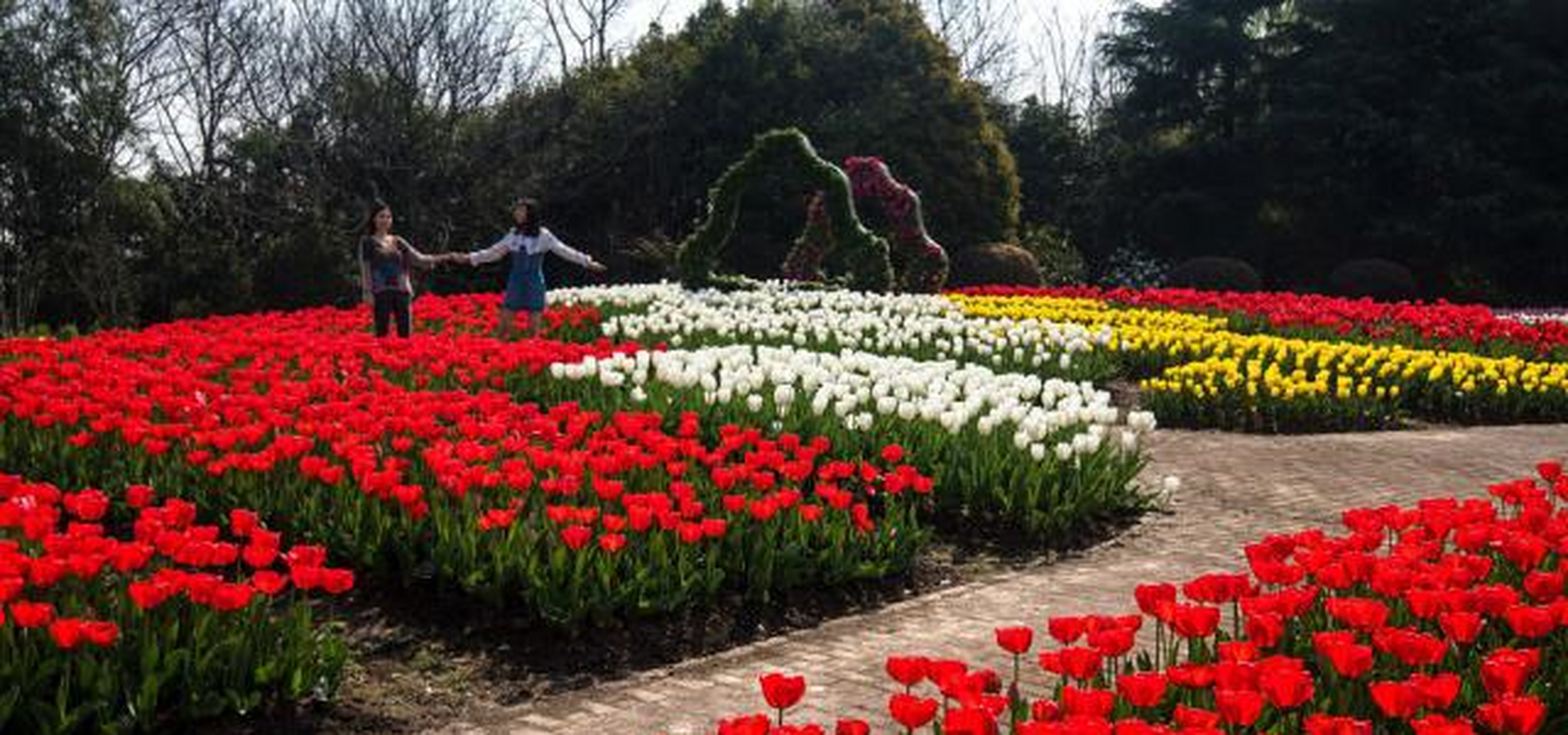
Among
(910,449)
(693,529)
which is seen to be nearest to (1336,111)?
(910,449)

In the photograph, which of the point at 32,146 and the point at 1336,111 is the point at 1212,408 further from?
the point at 1336,111

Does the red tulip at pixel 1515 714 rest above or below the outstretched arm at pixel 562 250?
below

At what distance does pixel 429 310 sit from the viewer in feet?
57.1

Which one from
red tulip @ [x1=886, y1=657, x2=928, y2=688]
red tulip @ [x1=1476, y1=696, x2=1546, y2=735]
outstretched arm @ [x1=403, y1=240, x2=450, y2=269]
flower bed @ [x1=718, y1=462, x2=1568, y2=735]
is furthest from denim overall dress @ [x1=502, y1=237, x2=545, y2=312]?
red tulip @ [x1=1476, y1=696, x2=1546, y2=735]

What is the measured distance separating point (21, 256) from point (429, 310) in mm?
12178

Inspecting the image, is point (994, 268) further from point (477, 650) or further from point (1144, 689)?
point (1144, 689)

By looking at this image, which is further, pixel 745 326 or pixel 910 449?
pixel 745 326

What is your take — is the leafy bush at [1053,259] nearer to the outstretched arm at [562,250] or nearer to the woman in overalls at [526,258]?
the outstretched arm at [562,250]

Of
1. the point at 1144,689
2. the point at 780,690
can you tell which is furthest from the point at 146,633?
the point at 1144,689

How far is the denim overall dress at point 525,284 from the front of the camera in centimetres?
1325

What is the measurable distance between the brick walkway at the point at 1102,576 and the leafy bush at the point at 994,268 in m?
17.8

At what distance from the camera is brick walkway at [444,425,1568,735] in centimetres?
454

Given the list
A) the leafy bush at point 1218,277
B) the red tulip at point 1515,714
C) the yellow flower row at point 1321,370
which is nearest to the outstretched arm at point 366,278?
the yellow flower row at point 1321,370

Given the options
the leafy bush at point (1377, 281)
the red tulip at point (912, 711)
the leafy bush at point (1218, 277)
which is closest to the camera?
the red tulip at point (912, 711)
